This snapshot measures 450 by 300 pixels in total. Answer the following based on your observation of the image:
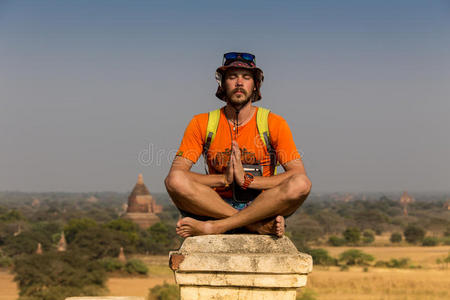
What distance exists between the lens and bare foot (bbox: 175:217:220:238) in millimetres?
4566

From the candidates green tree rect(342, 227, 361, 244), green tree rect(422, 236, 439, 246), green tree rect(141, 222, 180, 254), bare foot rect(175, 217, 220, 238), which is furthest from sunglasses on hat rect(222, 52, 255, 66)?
green tree rect(342, 227, 361, 244)

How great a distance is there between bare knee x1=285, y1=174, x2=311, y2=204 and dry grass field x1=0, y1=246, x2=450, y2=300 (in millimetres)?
21220

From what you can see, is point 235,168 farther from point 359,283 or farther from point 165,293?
point 359,283

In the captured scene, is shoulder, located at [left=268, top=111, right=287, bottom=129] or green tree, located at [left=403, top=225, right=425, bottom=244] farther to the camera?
green tree, located at [left=403, top=225, right=425, bottom=244]

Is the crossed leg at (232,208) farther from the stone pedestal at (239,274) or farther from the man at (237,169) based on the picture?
the stone pedestal at (239,274)

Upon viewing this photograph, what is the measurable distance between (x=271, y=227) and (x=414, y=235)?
155 ft

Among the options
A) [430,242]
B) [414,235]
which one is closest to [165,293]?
[430,242]

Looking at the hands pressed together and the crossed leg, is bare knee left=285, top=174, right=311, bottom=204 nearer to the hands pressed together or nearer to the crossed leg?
the crossed leg

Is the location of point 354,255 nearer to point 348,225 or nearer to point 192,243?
point 348,225

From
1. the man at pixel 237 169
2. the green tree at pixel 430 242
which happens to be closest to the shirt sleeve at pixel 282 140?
the man at pixel 237 169

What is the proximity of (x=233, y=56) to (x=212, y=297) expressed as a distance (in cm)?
202

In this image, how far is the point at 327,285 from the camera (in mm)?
28156

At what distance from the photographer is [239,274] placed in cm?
419

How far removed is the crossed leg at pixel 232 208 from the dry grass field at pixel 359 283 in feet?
69.4
